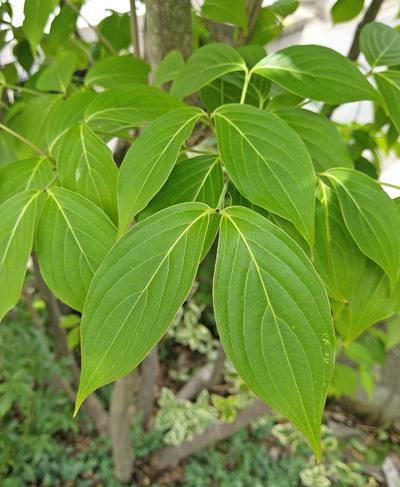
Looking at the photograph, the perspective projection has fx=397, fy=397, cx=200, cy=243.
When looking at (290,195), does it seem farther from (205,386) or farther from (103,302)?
(205,386)

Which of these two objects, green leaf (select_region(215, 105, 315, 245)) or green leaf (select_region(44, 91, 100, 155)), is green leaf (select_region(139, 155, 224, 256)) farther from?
A: green leaf (select_region(44, 91, 100, 155))

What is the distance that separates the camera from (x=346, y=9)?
0.65 metres

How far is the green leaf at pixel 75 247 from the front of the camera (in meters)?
0.35

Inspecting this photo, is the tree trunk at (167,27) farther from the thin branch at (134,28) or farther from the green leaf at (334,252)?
the green leaf at (334,252)

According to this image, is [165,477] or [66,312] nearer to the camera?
[165,477]

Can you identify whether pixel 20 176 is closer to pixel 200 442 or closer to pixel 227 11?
pixel 227 11

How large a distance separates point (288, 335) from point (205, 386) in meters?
1.31

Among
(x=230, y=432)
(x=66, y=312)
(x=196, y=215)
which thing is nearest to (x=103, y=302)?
(x=196, y=215)

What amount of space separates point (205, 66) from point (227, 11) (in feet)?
0.64

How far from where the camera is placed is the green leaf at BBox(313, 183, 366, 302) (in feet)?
1.15

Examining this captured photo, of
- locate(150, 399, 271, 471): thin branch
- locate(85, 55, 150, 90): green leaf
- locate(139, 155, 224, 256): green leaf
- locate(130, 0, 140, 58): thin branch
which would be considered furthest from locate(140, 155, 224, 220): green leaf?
locate(150, 399, 271, 471): thin branch

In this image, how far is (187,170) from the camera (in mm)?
356

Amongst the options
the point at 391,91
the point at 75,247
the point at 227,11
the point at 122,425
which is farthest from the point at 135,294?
the point at 122,425

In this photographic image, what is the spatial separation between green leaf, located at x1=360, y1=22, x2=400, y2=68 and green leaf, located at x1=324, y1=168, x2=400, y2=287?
0.18 m
